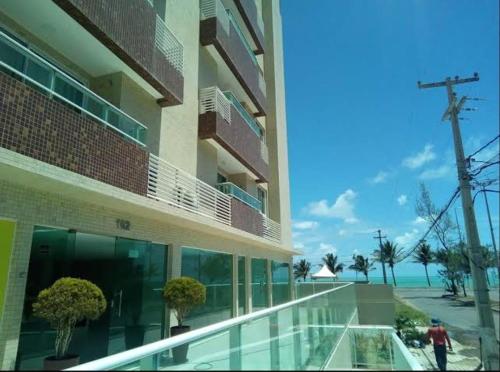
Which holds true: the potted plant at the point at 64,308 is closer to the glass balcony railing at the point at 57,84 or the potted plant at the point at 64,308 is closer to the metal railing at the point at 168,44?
the glass balcony railing at the point at 57,84

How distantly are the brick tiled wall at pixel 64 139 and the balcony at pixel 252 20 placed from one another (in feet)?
44.1

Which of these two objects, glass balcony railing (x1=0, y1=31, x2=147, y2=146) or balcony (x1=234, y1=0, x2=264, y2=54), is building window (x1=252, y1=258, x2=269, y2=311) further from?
balcony (x1=234, y1=0, x2=264, y2=54)

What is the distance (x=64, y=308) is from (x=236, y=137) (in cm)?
1079

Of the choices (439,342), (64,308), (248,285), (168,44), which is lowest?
(439,342)

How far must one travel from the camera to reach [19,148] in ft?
18.2

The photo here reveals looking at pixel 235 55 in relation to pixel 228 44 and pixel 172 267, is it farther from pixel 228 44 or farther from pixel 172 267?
pixel 172 267

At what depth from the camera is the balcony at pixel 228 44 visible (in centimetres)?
1491

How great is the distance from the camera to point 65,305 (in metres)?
5.64

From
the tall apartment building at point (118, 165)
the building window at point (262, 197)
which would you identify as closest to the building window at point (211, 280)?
the tall apartment building at point (118, 165)

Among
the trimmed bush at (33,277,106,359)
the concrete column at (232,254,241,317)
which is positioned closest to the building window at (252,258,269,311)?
the concrete column at (232,254,241,317)

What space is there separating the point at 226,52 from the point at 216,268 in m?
8.72

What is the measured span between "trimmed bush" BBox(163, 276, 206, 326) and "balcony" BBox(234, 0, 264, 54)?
14.8m

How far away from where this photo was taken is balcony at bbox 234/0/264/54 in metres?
19.1

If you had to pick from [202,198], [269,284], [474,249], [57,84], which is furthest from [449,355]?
[57,84]
